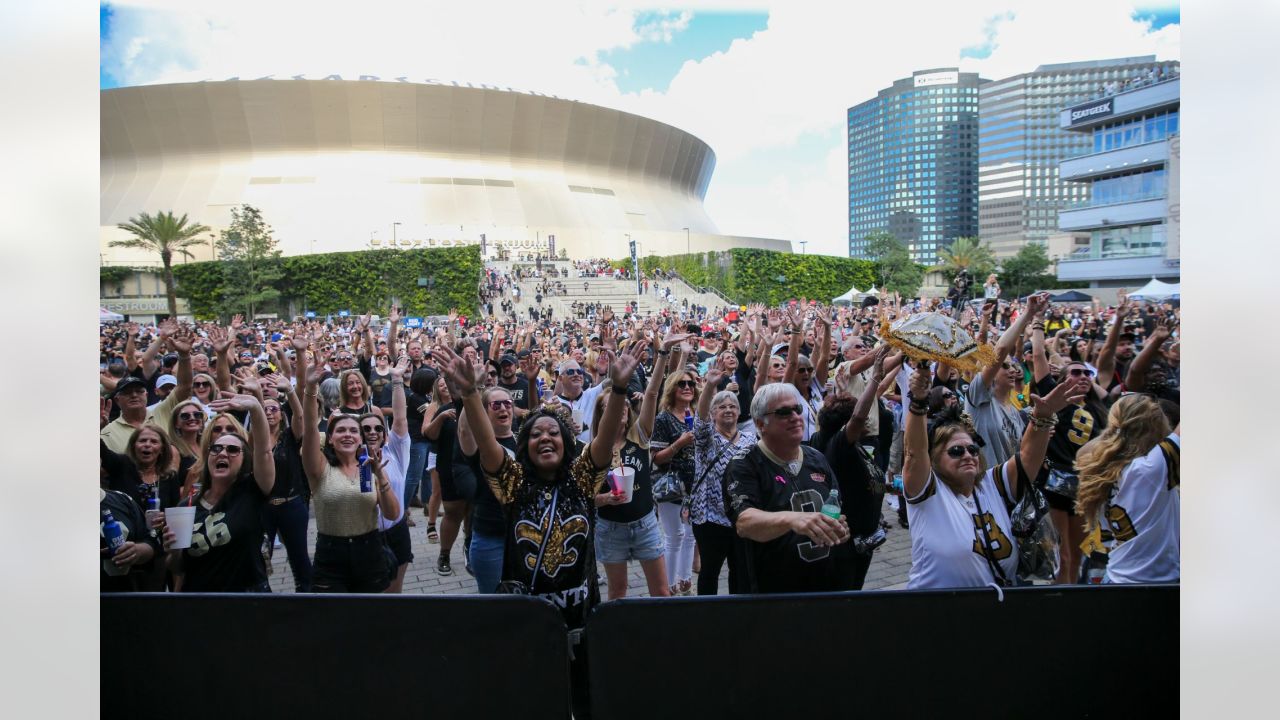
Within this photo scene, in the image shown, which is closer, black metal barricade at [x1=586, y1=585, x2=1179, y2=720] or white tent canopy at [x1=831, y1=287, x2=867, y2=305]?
black metal barricade at [x1=586, y1=585, x2=1179, y2=720]

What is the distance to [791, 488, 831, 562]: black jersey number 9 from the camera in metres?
3.52

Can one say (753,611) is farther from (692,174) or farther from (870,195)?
(692,174)

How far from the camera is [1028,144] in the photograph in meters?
7.89

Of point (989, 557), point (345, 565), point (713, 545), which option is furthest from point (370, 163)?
point (989, 557)

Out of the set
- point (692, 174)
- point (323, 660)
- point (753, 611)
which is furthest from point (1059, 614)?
point (692, 174)

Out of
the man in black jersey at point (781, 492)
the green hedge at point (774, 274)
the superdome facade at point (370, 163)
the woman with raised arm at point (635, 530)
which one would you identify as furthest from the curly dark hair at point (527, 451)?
the superdome facade at point (370, 163)

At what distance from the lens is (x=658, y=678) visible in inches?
134

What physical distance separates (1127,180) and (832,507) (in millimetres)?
11160

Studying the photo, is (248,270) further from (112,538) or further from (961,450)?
(961,450)

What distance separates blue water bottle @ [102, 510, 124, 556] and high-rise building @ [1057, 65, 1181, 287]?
15.9ft

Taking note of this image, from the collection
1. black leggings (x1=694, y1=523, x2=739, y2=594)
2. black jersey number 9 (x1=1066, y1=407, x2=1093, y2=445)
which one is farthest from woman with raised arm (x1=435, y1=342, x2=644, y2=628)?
black jersey number 9 (x1=1066, y1=407, x2=1093, y2=445)

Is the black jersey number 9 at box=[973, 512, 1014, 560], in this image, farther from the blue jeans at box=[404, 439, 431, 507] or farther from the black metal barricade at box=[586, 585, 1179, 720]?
the blue jeans at box=[404, 439, 431, 507]

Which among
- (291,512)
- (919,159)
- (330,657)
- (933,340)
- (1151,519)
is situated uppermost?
(919,159)
